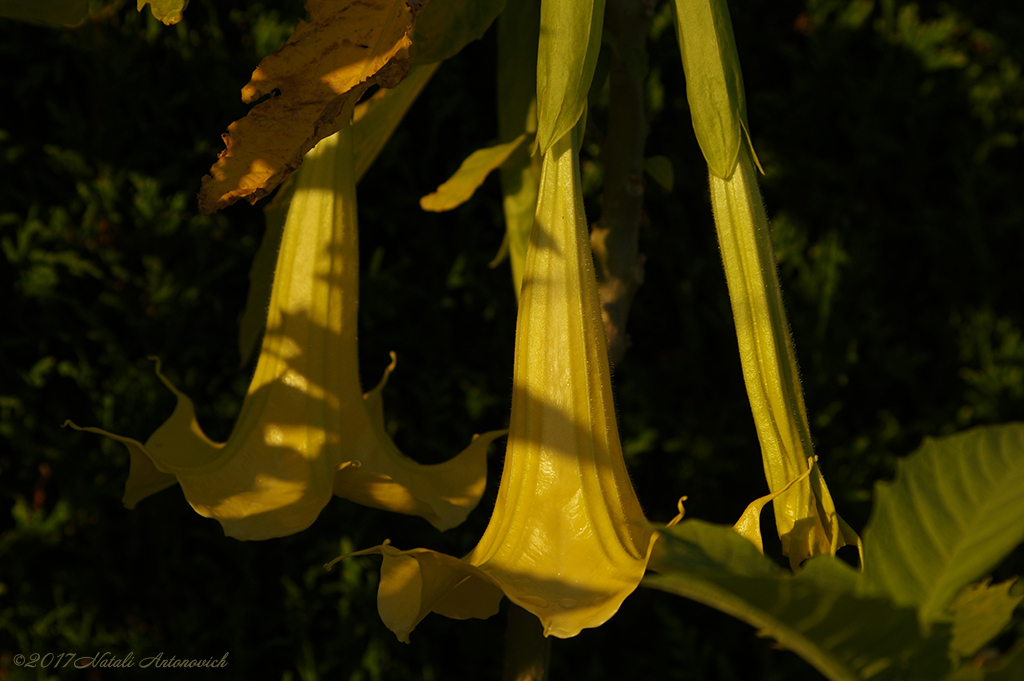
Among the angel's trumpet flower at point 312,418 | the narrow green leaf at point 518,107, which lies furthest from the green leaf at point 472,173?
the angel's trumpet flower at point 312,418

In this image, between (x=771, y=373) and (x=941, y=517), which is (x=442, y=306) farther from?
(x=941, y=517)

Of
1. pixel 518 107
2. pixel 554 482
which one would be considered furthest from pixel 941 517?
pixel 518 107

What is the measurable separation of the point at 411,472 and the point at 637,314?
803 mm

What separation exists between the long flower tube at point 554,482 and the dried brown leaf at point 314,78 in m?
0.13

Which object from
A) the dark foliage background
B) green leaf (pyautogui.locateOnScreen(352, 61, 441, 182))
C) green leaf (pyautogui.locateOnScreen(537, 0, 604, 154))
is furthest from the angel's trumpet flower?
the dark foliage background

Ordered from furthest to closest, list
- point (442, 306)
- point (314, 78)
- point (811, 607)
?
point (442, 306)
point (314, 78)
point (811, 607)

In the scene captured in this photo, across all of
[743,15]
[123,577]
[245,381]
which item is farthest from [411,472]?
[743,15]

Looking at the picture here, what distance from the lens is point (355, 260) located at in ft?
1.99

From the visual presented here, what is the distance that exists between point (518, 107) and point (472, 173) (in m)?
0.07

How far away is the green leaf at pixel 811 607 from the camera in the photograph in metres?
0.21

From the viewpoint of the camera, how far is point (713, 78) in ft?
1.72

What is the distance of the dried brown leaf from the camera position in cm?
45

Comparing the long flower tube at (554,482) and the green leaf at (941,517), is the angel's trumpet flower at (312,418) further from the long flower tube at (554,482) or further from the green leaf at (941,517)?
the green leaf at (941,517)

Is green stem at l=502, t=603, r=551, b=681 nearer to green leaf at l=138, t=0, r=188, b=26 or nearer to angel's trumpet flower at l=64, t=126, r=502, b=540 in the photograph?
angel's trumpet flower at l=64, t=126, r=502, b=540
